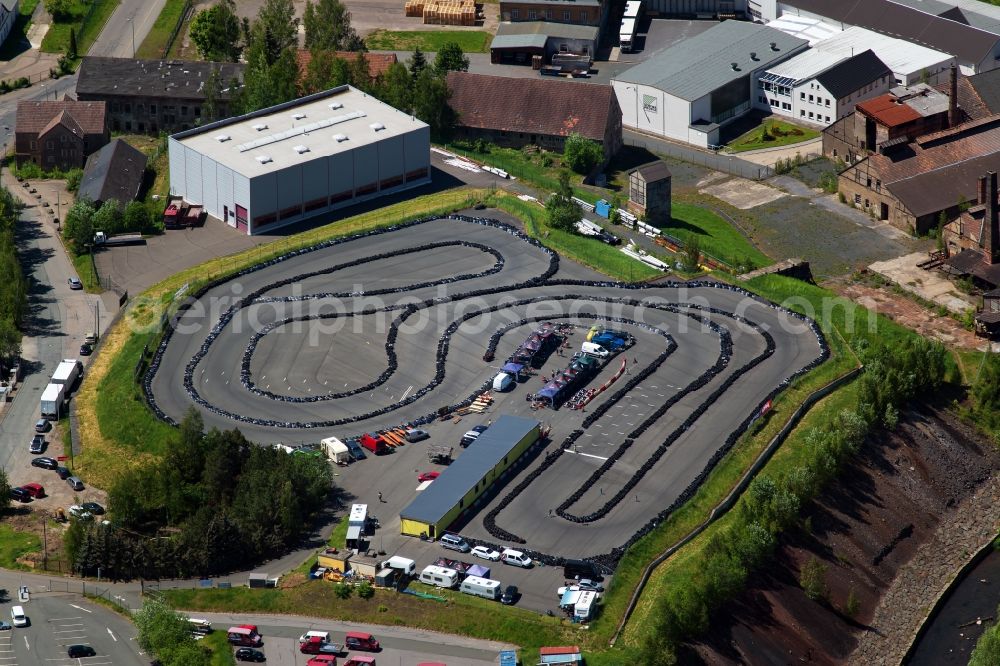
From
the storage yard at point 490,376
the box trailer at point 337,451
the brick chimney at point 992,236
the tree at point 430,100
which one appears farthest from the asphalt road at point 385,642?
the tree at point 430,100

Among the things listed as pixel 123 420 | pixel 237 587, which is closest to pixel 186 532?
pixel 237 587

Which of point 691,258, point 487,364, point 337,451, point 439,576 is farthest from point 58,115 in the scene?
point 439,576

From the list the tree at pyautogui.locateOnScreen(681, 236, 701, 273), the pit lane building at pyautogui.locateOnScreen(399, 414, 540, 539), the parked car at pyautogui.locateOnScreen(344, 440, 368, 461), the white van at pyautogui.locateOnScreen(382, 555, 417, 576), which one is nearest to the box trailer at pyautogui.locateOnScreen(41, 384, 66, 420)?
the parked car at pyautogui.locateOnScreen(344, 440, 368, 461)

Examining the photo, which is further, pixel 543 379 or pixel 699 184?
pixel 699 184

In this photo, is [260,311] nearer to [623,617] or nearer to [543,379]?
[543,379]

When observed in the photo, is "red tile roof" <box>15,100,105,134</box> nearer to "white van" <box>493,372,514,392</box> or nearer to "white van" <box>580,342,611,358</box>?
"white van" <box>493,372,514,392</box>

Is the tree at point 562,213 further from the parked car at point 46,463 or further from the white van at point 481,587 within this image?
the white van at point 481,587

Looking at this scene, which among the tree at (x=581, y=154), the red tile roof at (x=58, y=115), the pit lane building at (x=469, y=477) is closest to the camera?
the pit lane building at (x=469, y=477)
